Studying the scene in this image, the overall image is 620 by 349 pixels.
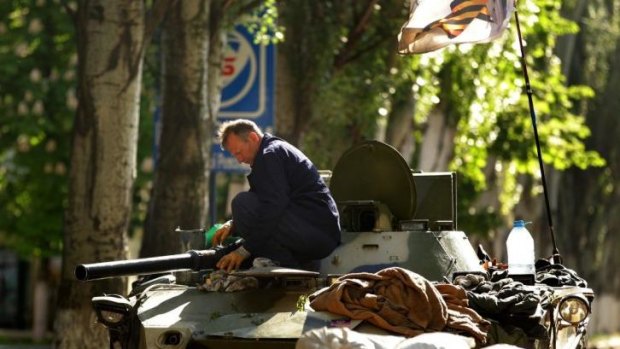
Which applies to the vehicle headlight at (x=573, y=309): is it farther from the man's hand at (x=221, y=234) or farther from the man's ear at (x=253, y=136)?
the man's hand at (x=221, y=234)

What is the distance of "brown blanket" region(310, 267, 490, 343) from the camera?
428 inches

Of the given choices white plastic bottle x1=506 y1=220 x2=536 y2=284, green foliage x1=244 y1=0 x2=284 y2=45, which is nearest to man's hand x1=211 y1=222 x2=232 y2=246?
white plastic bottle x1=506 y1=220 x2=536 y2=284

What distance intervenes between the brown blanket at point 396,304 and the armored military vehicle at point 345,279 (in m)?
0.06

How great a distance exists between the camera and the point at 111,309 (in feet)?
39.3

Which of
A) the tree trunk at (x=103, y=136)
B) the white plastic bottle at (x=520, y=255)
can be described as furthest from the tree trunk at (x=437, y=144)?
the white plastic bottle at (x=520, y=255)

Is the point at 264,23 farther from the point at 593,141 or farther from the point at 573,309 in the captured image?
the point at 593,141

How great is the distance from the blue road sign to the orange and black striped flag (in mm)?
5905

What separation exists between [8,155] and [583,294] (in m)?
24.3

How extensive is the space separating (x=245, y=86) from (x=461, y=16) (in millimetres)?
6777

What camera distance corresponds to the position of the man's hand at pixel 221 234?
13.6m

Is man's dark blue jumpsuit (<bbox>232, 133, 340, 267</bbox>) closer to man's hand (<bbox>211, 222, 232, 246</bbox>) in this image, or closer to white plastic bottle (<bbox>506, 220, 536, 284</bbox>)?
man's hand (<bbox>211, 222, 232, 246</bbox>)

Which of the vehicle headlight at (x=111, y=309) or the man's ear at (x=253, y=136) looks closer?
the vehicle headlight at (x=111, y=309)

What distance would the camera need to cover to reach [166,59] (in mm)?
21297

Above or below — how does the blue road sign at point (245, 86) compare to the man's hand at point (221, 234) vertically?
above
